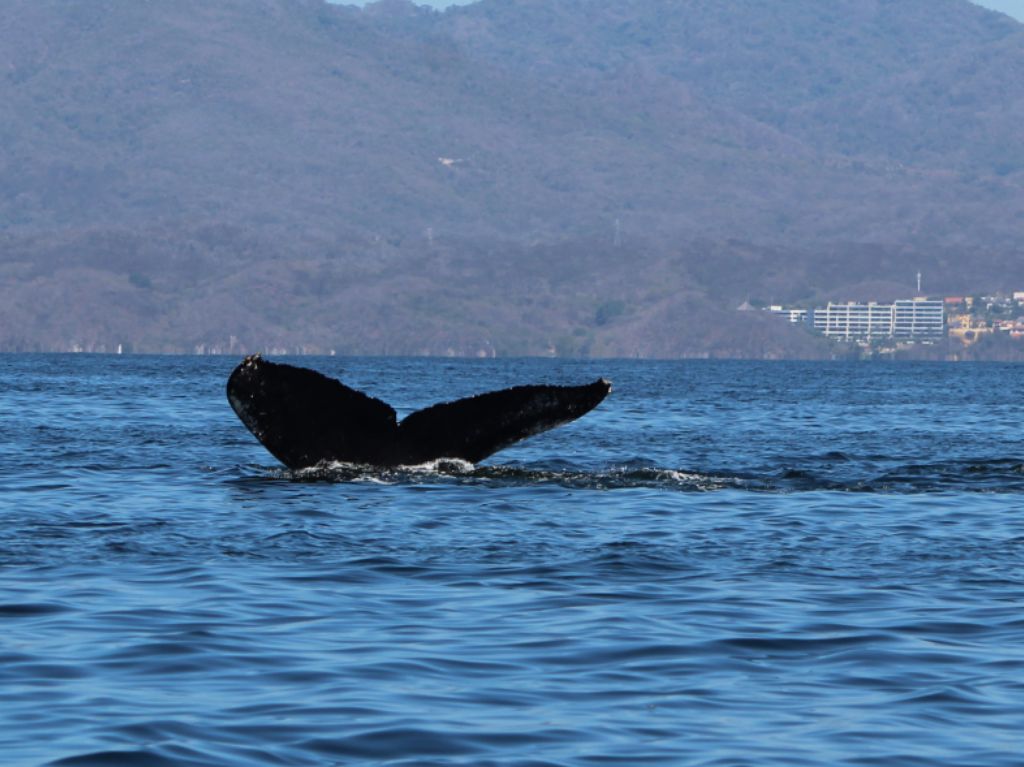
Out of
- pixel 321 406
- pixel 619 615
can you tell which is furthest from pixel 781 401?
pixel 619 615

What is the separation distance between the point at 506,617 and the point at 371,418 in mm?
7341

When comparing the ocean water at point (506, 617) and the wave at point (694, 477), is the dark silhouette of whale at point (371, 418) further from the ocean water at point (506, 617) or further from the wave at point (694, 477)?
the ocean water at point (506, 617)

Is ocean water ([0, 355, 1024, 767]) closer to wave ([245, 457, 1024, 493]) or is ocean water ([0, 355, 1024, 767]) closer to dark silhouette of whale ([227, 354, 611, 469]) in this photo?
wave ([245, 457, 1024, 493])

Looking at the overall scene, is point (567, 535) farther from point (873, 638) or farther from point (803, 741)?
point (803, 741)

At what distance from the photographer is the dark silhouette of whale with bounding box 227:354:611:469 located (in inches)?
714

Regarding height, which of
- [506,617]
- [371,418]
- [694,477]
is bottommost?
[506,617]

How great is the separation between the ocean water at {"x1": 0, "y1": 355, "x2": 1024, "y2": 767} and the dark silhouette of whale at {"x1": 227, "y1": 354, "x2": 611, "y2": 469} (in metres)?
0.44

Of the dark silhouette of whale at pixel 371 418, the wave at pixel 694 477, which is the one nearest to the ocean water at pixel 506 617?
the wave at pixel 694 477

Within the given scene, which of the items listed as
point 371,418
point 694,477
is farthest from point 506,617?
point 694,477

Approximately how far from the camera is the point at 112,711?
975cm

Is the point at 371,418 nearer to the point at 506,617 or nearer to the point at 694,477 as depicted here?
the point at 694,477

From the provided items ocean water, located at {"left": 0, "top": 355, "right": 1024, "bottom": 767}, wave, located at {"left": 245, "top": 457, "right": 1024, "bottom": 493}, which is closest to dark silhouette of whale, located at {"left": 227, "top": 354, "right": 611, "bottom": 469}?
wave, located at {"left": 245, "top": 457, "right": 1024, "bottom": 493}

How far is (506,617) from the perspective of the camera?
12617 millimetres

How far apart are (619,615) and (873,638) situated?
1788 mm
